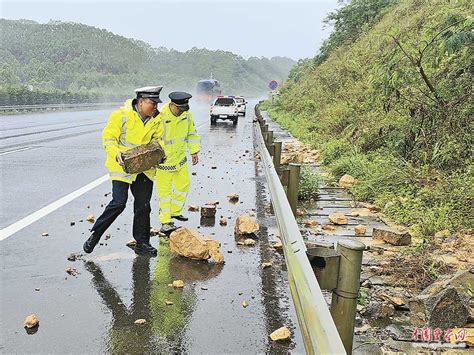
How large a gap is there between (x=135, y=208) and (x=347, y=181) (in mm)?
4324

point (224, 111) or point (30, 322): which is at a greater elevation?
point (224, 111)

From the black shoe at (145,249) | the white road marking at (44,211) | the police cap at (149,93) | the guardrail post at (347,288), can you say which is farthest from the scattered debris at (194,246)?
the guardrail post at (347,288)

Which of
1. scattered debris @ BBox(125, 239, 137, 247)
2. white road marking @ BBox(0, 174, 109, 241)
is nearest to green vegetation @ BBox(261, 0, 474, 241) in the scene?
scattered debris @ BBox(125, 239, 137, 247)

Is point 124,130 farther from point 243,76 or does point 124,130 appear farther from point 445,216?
point 243,76

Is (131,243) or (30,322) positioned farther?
(131,243)

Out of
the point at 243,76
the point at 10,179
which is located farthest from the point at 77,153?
the point at 243,76

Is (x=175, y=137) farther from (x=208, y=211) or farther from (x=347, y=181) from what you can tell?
(x=347, y=181)

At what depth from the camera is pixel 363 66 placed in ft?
58.4

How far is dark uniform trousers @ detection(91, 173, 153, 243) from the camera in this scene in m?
5.18

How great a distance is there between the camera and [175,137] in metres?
6.51

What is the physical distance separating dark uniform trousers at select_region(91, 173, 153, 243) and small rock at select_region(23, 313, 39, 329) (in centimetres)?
158

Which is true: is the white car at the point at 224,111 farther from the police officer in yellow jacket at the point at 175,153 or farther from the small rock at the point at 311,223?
the small rock at the point at 311,223

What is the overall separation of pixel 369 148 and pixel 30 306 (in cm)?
780

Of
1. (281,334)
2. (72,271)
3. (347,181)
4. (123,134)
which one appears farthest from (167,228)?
(347,181)
